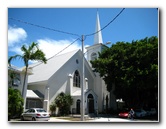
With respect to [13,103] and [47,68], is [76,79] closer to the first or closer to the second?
[47,68]

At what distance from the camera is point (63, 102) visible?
64.5 feet

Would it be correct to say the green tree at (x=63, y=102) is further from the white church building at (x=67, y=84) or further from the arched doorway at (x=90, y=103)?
the arched doorway at (x=90, y=103)

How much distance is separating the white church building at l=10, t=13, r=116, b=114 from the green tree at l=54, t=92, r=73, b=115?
0.41 m

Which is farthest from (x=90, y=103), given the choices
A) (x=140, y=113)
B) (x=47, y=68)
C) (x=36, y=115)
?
(x=36, y=115)

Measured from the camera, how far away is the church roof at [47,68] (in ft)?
65.1

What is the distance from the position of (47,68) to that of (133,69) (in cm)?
759

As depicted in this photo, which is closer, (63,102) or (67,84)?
(63,102)

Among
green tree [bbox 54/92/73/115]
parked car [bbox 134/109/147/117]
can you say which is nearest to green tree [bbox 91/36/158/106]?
parked car [bbox 134/109/147/117]

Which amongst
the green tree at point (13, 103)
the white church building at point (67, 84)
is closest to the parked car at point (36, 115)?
the green tree at point (13, 103)

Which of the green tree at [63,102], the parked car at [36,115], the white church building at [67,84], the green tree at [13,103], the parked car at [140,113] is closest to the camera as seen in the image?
the green tree at [13,103]

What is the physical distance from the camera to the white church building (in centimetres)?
1927

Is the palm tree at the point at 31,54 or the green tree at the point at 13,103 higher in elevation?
the palm tree at the point at 31,54

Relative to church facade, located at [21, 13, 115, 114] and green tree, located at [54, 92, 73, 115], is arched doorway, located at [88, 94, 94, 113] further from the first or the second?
green tree, located at [54, 92, 73, 115]
